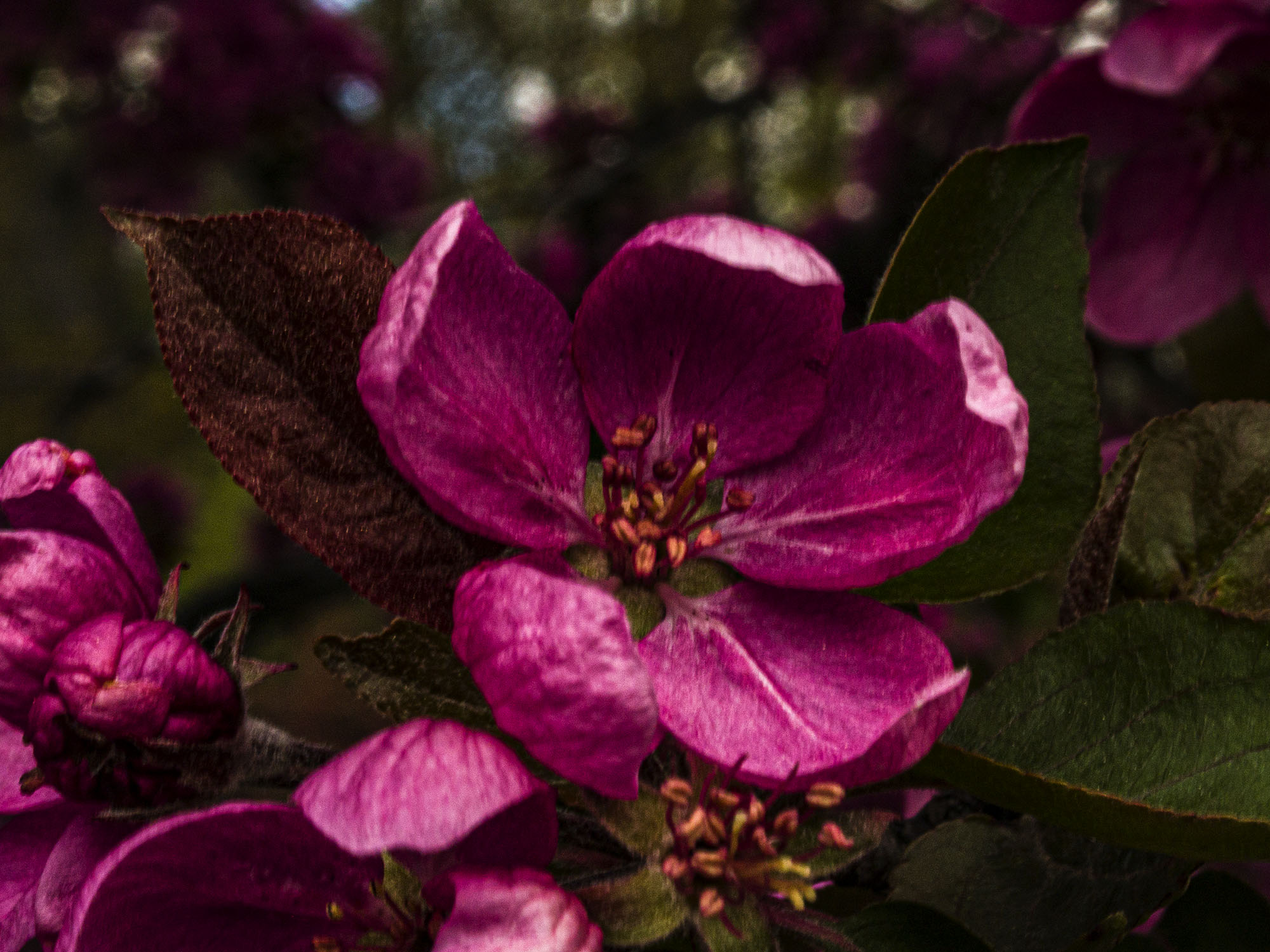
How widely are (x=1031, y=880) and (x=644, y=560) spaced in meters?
0.29

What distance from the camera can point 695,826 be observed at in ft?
1.81

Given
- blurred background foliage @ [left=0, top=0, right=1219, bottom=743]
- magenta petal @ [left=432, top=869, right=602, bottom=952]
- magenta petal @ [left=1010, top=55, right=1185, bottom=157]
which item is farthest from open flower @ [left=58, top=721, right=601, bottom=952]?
magenta petal @ [left=1010, top=55, right=1185, bottom=157]

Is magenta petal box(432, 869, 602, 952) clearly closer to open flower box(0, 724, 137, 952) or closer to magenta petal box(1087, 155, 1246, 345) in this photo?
open flower box(0, 724, 137, 952)

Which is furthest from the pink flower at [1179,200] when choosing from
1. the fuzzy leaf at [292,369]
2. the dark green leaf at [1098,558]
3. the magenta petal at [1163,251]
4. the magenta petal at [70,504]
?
the magenta petal at [70,504]

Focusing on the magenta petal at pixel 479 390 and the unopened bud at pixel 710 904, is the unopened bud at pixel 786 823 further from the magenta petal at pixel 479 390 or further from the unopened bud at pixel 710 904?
the magenta petal at pixel 479 390

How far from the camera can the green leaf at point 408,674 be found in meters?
0.59

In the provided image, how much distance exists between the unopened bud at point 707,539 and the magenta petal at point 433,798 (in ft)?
0.72

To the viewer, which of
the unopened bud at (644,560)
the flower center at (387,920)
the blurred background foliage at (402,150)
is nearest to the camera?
the flower center at (387,920)

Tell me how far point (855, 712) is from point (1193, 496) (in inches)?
12.5

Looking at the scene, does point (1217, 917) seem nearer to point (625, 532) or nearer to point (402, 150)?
point (625, 532)

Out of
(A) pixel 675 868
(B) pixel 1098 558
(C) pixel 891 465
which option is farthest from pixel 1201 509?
(A) pixel 675 868

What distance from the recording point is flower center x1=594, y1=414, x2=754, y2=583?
0.70 metres

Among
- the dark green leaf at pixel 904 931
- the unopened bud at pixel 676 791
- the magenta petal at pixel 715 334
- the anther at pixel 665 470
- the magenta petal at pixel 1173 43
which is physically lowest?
the dark green leaf at pixel 904 931

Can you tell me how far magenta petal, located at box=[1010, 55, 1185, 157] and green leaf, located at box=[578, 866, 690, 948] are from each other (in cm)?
78
